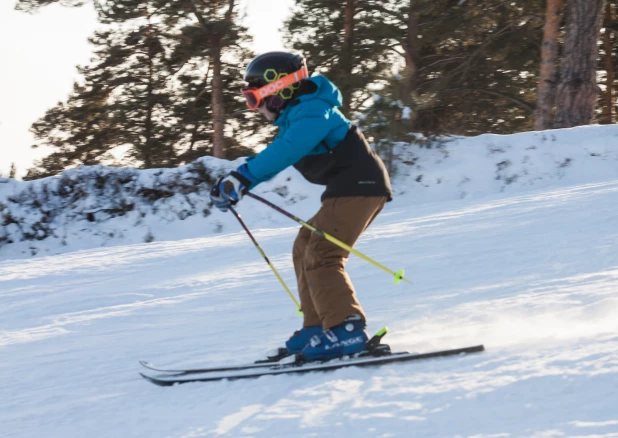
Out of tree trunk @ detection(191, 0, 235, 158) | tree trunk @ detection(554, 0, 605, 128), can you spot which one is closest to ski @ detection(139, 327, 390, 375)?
tree trunk @ detection(554, 0, 605, 128)

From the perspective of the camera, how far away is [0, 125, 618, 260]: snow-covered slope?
32.0 ft

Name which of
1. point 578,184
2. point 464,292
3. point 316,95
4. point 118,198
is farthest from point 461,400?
point 118,198

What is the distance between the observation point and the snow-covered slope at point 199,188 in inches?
384

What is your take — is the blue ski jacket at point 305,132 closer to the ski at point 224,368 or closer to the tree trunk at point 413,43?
the ski at point 224,368

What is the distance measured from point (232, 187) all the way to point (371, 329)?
1.39m

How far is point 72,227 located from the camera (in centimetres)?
986

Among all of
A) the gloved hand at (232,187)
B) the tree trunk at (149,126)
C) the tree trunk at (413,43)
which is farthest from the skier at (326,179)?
the tree trunk at (149,126)

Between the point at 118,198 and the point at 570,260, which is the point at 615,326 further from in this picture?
the point at 118,198

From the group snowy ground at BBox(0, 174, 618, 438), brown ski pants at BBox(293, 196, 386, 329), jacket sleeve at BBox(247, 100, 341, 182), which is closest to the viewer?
snowy ground at BBox(0, 174, 618, 438)

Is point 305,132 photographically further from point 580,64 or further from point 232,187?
point 580,64

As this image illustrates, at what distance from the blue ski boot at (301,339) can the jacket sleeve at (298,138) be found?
2.84 ft

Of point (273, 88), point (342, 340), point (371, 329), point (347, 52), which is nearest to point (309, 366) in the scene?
point (342, 340)

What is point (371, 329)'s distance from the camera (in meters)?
4.15

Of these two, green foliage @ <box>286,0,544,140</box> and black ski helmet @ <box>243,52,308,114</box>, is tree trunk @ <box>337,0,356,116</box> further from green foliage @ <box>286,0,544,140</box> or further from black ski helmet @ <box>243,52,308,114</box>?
black ski helmet @ <box>243,52,308,114</box>
